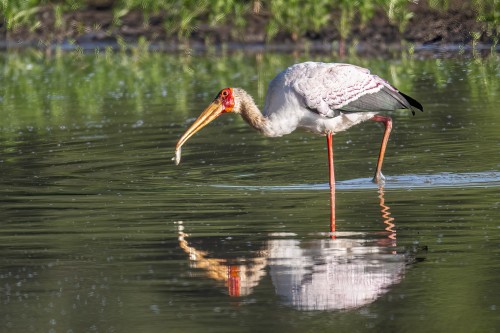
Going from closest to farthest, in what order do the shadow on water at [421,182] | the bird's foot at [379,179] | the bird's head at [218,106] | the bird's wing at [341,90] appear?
the shadow on water at [421,182]
the bird's wing at [341,90]
the bird's foot at [379,179]
the bird's head at [218,106]

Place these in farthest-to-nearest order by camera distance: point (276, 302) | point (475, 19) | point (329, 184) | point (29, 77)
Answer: point (475, 19)
point (29, 77)
point (329, 184)
point (276, 302)

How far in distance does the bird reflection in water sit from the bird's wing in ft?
7.63

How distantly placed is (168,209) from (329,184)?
1.52 metres

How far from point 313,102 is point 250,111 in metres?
0.54

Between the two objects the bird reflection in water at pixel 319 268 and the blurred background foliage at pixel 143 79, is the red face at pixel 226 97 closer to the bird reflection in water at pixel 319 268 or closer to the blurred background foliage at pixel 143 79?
the bird reflection in water at pixel 319 268

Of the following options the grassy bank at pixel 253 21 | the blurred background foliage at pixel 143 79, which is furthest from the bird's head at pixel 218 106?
the grassy bank at pixel 253 21

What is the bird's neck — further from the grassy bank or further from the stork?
the grassy bank

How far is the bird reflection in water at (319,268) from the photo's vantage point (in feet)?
21.2

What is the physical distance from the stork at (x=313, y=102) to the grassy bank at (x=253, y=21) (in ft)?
35.0

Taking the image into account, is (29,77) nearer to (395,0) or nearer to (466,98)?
(395,0)

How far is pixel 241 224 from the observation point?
28.3 ft

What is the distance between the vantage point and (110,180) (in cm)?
1094

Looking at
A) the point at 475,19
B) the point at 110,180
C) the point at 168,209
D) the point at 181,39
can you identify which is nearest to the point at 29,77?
the point at 181,39

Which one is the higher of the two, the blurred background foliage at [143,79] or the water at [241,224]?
the blurred background foliage at [143,79]
